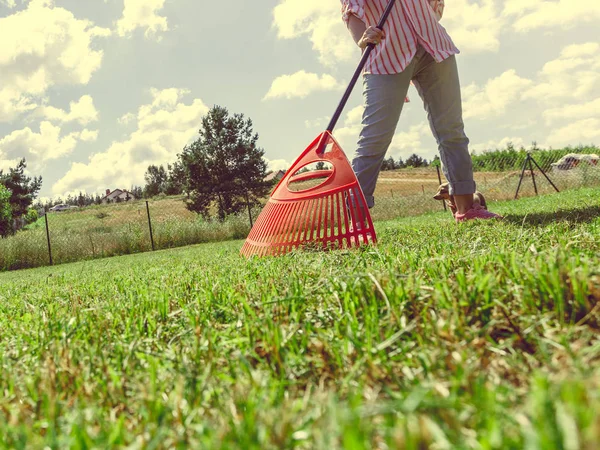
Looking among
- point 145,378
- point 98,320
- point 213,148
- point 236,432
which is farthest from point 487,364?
point 213,148

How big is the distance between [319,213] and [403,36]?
61.2 inches

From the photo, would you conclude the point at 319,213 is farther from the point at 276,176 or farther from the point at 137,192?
the point at 137,192

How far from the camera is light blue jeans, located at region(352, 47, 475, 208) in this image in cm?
353

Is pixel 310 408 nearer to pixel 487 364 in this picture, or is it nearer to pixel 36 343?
pixel 487 364

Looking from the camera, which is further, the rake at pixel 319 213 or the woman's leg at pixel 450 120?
the woman's leg at pixel 450 120

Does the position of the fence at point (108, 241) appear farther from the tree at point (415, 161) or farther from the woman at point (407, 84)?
the tree at point (415, 161)

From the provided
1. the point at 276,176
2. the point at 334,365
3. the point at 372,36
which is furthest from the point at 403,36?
the point at 276,176

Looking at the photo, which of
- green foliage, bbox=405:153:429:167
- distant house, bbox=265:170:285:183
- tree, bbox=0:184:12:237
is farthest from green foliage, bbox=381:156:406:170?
tree, bbox=0:184:12:237

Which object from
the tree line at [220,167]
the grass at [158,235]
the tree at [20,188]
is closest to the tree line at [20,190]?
the tree at [20,188]

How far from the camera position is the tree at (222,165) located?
33.4 meters

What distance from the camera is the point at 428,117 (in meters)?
3.98

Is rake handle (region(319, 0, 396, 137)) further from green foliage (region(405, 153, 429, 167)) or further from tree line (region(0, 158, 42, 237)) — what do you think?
green foliage (region(405, 153, 429, 167))

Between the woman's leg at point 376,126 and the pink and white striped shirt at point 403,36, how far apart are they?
9 cm

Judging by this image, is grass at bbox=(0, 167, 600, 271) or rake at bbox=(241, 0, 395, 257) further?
grass at bbox=(0, 167, 600, 271)
